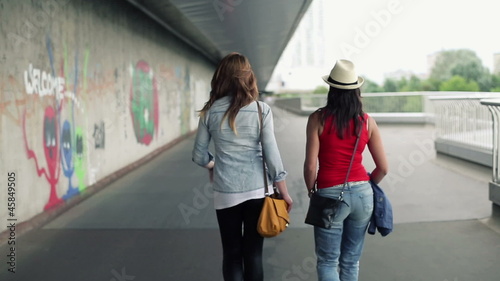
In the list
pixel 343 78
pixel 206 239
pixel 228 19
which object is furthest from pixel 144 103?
pixel 343 78

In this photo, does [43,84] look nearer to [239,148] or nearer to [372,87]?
[239,148]

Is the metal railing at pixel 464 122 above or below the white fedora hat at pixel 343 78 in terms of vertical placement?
below

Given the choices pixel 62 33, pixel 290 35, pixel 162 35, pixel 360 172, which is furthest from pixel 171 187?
pixel 290 35

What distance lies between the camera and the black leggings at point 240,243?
3141mm

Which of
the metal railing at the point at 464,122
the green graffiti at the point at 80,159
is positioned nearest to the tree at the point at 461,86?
the metal railing at the point at 464,122

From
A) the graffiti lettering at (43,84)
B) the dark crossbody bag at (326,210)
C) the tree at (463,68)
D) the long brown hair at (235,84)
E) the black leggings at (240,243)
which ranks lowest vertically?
the black leggings at (240,243)

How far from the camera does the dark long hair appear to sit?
2992mm

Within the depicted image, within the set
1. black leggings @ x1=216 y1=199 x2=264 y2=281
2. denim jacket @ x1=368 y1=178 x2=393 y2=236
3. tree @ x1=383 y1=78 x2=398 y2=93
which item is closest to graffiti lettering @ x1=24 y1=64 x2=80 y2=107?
black leggings @ x1=216 y1=199 x2=264 y2=281

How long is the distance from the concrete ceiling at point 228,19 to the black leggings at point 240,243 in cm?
724

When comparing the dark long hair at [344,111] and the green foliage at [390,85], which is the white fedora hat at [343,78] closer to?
the dark long hair at [344,111]

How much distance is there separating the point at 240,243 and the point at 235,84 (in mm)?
1014

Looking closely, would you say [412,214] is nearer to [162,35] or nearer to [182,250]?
[182,250]

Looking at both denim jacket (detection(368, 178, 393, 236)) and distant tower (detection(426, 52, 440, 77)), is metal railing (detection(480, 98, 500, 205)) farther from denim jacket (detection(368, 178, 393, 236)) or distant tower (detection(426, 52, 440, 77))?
distant tower (detection(426, 52, 440, 77))

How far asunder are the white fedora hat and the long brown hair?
477mm
